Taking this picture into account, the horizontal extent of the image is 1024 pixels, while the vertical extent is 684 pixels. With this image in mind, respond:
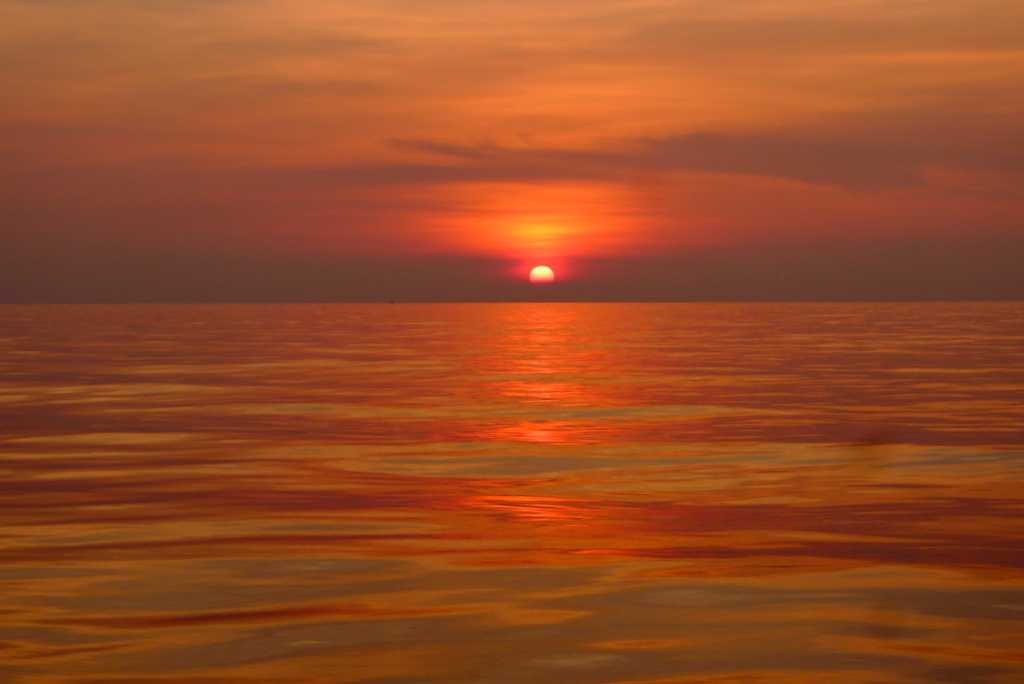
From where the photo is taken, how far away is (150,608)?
24.4ft

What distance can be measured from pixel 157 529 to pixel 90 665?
3863 millimetres

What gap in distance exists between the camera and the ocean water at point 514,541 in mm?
6453

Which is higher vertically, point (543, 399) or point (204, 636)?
point (543, 399)

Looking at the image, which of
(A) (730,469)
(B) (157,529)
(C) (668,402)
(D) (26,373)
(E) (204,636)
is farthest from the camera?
(D) (26,373)

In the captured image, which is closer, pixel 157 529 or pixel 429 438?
pixel 157 529

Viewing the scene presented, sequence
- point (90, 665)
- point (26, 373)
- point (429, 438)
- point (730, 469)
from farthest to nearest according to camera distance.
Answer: point (26, 373), point (429, 438), point (730, 469), point (90, 665)

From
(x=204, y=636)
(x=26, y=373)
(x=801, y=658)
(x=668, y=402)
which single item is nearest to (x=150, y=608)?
(x=204, y=636)

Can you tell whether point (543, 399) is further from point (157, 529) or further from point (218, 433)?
point (157, 529)

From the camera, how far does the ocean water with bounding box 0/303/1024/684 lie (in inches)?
254

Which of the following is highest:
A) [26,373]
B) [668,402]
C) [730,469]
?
[26,373]

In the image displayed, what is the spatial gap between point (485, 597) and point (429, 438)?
896cm

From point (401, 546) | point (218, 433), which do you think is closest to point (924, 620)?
point (401, 546)

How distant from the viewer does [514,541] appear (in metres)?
9.48

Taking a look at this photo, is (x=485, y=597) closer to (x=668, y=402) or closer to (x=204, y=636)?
(x=204, y=636)
